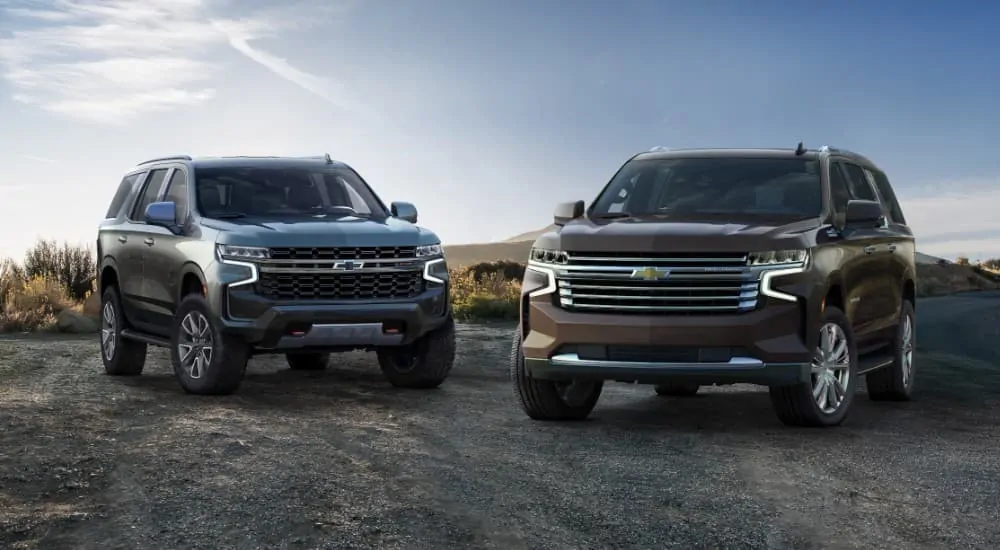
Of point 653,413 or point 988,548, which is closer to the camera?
point 988,548

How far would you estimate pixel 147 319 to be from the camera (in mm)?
13648

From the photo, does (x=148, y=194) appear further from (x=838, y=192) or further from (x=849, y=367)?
(x=849, y=367)

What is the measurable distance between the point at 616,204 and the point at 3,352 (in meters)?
9.48

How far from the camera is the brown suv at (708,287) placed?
947 cm

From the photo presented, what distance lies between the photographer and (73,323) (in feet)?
78.6

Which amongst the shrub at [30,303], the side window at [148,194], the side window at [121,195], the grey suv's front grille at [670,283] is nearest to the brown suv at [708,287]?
the grey suv's front grille at [670,283]

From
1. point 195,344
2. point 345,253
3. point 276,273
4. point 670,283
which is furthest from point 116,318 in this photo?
point 670,283

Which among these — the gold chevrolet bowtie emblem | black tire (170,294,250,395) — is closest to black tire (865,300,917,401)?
the gold chevrolet bowtie emblem

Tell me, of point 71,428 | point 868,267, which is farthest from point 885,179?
point 71,428

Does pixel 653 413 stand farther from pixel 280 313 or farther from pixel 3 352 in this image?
pixel 3 352

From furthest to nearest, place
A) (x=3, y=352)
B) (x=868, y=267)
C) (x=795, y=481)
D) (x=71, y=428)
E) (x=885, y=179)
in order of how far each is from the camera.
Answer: (x=3, y=352)
(x=885, y=179)
(x=868, y=267)
(x=71, y=428)
(x=795, y=481)

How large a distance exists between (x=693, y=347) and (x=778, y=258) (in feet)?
2.92

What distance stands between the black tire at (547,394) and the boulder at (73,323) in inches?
598

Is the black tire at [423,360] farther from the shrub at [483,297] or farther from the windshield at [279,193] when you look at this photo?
the shrub at [483,297]
